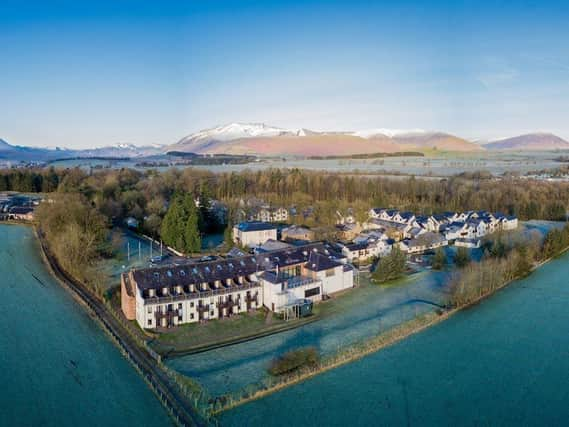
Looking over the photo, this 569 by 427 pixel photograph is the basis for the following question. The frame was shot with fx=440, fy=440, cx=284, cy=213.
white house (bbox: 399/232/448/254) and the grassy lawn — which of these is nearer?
the grassy lawn

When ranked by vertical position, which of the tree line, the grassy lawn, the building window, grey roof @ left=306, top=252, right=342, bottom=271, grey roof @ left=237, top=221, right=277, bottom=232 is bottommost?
the grassy lawn

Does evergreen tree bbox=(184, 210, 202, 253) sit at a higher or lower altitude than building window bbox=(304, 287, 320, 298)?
higher

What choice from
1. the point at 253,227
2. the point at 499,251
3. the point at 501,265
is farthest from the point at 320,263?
the point at 253,227

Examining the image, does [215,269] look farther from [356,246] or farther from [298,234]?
[298,234]

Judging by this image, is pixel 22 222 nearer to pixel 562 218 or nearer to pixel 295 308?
pixel 295 308

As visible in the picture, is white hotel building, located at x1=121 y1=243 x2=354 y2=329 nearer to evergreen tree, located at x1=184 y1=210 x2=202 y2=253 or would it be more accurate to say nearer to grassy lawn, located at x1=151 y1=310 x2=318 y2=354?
grassy lawn, located at x1=151 y1=310 x2=318 y2=354

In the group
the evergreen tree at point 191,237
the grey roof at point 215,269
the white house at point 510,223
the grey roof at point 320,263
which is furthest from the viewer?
the white house at point 510,223

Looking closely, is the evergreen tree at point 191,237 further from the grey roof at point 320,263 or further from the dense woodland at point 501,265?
the dense woodland at point 501,265

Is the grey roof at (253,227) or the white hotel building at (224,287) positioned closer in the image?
the white hotel building at (224,287)

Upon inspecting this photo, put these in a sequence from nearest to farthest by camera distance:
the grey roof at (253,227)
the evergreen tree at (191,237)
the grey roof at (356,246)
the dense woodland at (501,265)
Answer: the dense woodland at (501,265) → the grey roof at (356,246) → the evergreen tree at (191,237) → the grey roof at (253,227)

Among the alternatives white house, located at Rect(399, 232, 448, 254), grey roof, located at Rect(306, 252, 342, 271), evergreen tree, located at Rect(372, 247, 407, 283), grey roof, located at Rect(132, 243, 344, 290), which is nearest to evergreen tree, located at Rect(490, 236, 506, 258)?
white house, located at Rect(399, 232, 448, 254)

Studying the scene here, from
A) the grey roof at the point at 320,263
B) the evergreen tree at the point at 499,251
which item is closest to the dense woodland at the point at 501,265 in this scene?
the evergreen tree at the point at 499,251

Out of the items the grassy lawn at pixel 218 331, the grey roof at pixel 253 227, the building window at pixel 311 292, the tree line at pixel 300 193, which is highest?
the tree line at pixel 300 193
